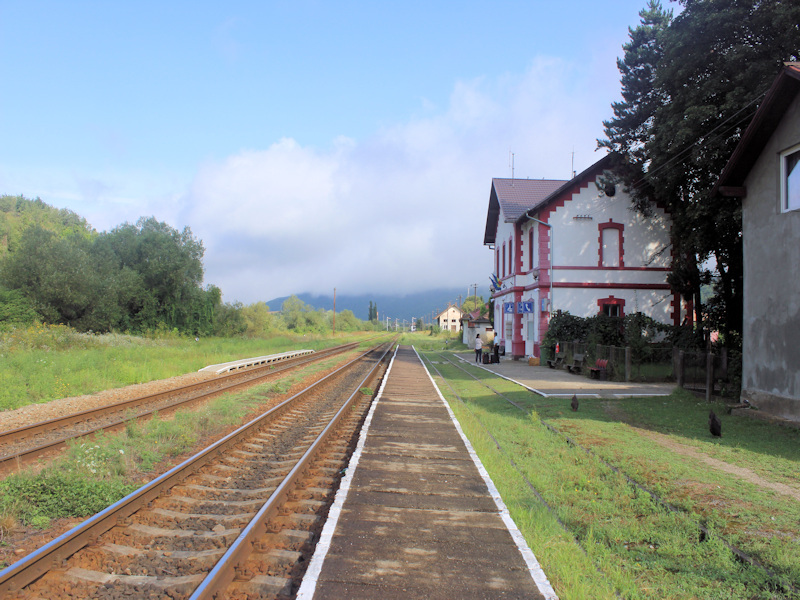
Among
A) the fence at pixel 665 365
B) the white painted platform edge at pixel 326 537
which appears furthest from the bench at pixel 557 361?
the white painted platform edge at pixel 326 537

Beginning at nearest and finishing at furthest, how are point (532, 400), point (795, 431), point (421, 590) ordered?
point (421, 590)
point (795, 431)
point (532, 400)

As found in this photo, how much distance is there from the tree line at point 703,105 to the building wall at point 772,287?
1792 millimetres

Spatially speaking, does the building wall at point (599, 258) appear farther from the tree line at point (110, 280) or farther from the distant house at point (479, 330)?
the tree line at point (110, 280)

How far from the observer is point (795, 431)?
375 inches

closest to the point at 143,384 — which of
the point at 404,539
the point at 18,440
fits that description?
the point at 18,440

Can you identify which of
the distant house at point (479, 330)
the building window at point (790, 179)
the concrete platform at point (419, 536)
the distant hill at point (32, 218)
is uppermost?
the distant hill at point (32, 218)

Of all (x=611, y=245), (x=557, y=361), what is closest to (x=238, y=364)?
(x=557, y=361)

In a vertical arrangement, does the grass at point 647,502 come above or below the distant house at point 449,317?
below

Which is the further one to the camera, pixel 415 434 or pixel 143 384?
pixel 143 384

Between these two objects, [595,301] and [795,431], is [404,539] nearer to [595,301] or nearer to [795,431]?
[795,431]

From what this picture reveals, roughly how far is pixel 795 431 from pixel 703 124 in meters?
11.5

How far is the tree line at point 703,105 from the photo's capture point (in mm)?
15383

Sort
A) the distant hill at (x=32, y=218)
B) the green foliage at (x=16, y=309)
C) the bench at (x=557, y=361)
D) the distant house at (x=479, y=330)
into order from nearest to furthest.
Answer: the bench at (x=557, y=361) < the green foliage at (x=16, y=309) < the distant house at (x=479, y=330) < the distant hill at (x=32, y=218)

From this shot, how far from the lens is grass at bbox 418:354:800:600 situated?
407 centimetres
